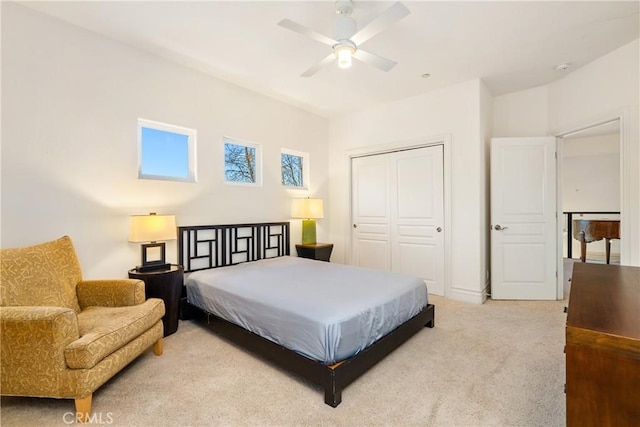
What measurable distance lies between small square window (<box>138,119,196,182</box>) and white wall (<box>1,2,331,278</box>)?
0.29 ft

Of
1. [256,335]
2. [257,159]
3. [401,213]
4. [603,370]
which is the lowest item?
[256,335]

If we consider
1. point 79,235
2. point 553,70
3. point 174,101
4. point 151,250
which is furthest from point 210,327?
point 553,70

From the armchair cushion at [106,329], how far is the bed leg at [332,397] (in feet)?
4.45

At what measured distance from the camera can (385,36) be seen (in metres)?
2.76

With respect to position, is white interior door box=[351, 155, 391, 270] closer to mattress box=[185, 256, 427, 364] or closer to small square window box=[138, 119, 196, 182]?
mattress box=[185, 256, 427, 364]

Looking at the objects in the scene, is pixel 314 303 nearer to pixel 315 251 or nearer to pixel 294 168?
pixel 315 251

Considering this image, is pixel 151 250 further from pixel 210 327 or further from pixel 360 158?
pixel 360 158

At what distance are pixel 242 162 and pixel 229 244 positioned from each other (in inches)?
45.3

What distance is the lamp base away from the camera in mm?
4648

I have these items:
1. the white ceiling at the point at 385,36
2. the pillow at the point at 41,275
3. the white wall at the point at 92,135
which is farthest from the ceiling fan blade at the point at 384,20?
the pillow at the point at 41,275

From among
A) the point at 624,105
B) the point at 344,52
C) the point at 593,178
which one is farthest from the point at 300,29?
the point at 593,178

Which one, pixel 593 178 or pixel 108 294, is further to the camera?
pixel 593 178

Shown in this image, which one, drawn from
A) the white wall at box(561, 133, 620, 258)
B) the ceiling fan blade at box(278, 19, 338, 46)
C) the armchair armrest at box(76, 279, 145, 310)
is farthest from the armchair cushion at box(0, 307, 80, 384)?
the white wall at box(561, 133, 620, 258)

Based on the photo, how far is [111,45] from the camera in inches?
111
